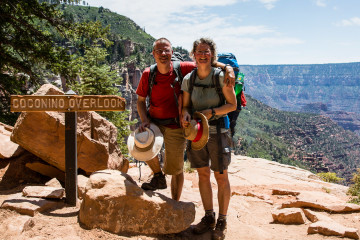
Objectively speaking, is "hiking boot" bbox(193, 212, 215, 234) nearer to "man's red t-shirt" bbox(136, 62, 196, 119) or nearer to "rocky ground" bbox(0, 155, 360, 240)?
"rocky ground" bbox(0, 155, 360, 240)

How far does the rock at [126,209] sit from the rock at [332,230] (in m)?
1.92

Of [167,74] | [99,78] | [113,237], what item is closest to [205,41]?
[167,74]

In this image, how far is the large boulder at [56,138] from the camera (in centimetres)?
494

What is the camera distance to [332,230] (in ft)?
13.5

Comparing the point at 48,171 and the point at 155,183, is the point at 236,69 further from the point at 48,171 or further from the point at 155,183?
the point at 48,171

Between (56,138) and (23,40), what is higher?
(23,40)

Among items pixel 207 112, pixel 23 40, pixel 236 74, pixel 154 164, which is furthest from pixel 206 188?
pixel 23 40

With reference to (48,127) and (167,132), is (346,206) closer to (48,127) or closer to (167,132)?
(167,132)

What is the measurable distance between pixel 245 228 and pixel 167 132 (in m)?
1.85

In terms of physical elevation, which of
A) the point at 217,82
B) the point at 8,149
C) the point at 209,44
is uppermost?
the point at 209,44

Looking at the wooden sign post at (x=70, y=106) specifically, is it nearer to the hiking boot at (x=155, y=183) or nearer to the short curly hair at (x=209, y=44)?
the hiking boot at (x=155, y=183)

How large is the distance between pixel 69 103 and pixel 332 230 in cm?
397

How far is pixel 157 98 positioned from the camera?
12.5 ft

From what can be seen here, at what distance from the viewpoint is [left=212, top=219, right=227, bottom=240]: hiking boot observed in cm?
367
